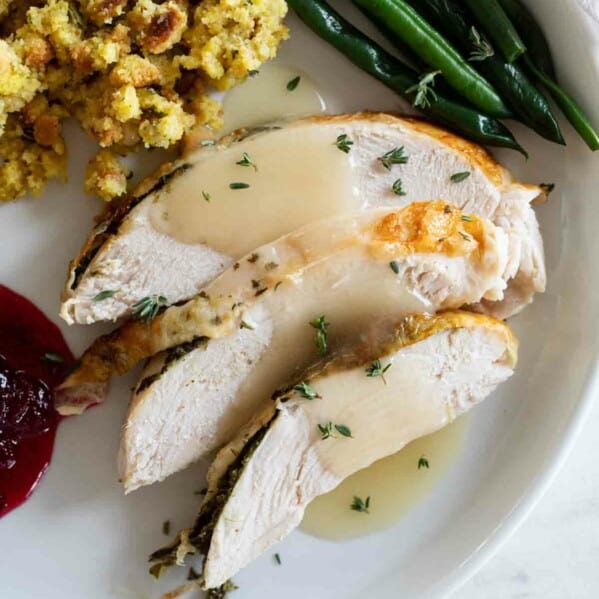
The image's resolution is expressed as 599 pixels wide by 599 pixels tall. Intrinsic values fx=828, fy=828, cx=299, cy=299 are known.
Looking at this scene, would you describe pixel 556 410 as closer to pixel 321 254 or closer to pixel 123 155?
pixel 321 254

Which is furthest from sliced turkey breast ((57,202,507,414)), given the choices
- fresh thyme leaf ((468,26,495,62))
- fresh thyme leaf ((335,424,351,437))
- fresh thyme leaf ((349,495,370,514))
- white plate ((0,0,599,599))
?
fresh thyme leaf ((349,495,370,514))

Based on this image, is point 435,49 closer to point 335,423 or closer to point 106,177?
point 106,177

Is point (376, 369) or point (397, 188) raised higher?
point (397, 188)

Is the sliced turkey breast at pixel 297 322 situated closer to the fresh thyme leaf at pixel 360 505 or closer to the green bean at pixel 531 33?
the fresh thyme leaf at pixel 360 505

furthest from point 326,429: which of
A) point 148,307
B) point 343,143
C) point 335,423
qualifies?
point 343,143

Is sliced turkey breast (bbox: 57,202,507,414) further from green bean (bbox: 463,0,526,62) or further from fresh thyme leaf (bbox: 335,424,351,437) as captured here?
green bean (bbox: 463,0,526,62)

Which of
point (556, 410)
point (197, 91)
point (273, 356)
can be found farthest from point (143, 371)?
point (556, 410)
